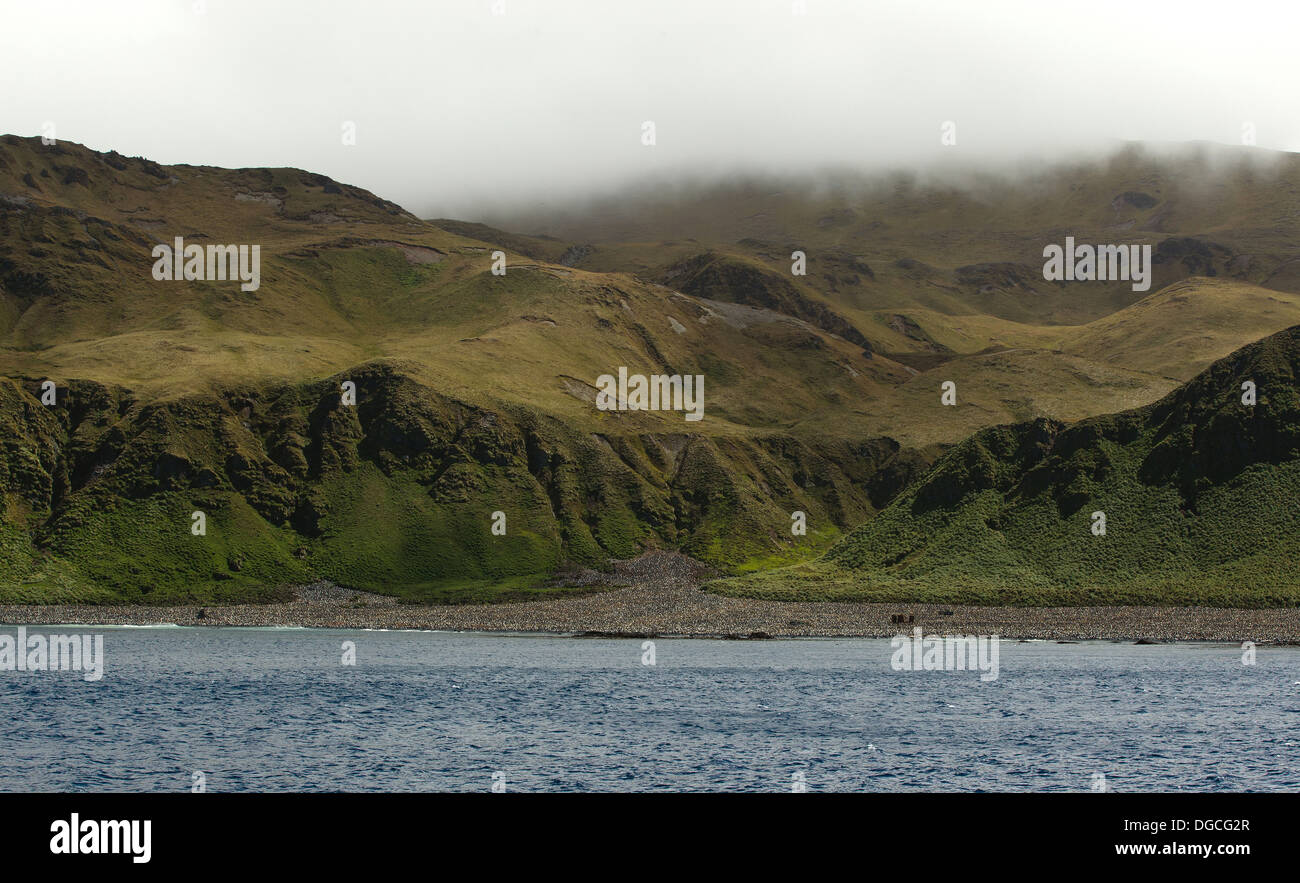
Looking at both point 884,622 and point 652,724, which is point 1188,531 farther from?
point 652,724

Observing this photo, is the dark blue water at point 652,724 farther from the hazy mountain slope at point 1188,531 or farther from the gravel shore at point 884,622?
the hazy mountain slope at point 1188,531

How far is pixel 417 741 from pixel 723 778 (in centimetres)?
2144

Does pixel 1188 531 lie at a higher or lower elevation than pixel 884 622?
higher

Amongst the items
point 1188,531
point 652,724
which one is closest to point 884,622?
point 1188,531

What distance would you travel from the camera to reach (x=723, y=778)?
59781 mm

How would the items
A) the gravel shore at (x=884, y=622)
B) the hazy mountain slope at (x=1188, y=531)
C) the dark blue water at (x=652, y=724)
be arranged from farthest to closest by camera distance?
1. the hazy mountain slope at (x=1188, y=531)
2. the gravel shore at (x=884, y=622)
3. the dark blue water at (x=652, y=724)

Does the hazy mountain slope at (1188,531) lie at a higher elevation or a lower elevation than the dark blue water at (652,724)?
higher

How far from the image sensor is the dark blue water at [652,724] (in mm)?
60406

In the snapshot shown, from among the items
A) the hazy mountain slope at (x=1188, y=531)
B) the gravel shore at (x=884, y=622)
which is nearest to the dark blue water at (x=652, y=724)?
the gravel shore at (x=884, y=622)

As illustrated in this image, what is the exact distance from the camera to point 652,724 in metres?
80.2

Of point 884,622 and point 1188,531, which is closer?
point 884,622

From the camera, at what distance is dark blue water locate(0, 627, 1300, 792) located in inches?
2378

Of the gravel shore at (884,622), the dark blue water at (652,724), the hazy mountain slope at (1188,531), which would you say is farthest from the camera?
the hazy mountain slope at (1188,531)
